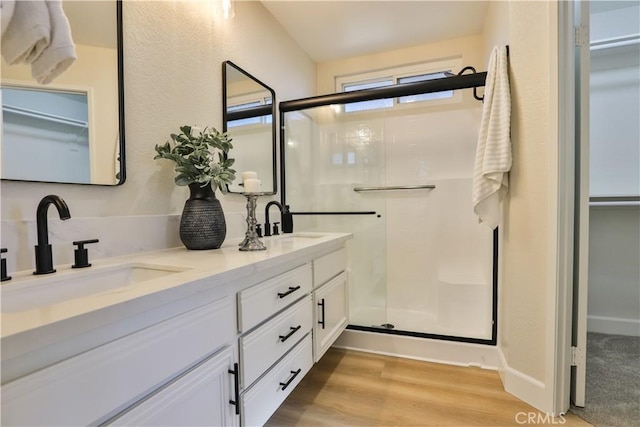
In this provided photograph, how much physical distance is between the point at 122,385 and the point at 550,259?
167 centimetres

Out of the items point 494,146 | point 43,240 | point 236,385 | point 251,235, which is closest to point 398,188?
point 494,146

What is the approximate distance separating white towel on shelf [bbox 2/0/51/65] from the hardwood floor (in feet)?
5.14

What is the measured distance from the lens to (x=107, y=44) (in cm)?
110

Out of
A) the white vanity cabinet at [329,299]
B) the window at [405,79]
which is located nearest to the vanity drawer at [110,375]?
the white vanity cabinet at [329,299]

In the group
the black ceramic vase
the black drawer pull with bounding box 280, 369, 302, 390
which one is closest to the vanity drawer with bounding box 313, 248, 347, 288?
the black drawer pull with bounding box 280, 369, 302, 390

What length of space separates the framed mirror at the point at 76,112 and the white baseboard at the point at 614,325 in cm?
324

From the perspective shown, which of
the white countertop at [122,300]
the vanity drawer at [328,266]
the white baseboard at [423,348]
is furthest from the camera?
the white baseboard at [423,348]

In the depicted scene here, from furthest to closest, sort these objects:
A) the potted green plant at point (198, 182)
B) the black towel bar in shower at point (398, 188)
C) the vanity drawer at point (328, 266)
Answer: the black towel bar in shower at point (398, 188) → the vanity drawer at point (328, 266) → the potted green plant at point (198, 182)

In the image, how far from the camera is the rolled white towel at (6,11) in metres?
0.60

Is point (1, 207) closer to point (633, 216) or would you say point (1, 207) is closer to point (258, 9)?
point (258, 9)

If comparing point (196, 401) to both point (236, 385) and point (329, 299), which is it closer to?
point (236, 385)

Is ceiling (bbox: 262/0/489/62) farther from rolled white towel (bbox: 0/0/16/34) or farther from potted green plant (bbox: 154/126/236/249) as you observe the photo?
rolled white towel (bbox: 0/0/16/34)

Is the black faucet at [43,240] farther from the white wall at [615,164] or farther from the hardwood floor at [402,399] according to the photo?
the white wall at [615,164]

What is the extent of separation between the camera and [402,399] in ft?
5.08
